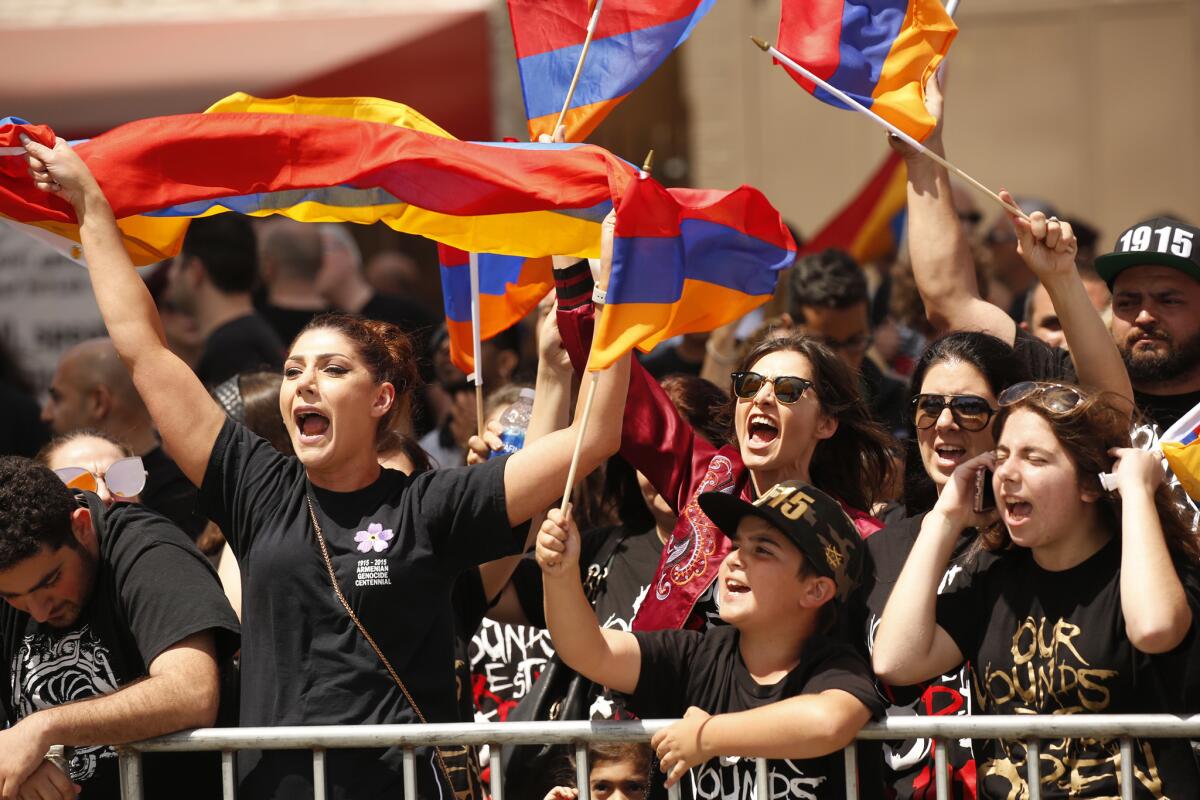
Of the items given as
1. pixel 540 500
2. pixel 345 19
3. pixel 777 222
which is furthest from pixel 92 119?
pixel 540 500

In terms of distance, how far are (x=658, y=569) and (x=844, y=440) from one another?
639mm

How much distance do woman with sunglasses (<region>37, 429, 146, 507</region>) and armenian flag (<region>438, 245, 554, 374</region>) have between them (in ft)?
3.37

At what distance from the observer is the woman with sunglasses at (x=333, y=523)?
3.96 meters

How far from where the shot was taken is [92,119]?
1038 cm

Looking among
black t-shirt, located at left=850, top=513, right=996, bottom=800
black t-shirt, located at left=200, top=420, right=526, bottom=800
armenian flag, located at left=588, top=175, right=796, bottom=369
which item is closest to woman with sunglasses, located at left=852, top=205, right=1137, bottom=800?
black t-shirt, located at left=850, top=513, right=996, bottom=800

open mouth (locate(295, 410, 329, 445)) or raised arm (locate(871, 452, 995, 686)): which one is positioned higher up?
open mouth (locate(295, 410, 329, 445))

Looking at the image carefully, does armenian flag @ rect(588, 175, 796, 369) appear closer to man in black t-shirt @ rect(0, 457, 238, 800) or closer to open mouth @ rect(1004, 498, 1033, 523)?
open mouth @ rect(1004, 498, 1033, 523)

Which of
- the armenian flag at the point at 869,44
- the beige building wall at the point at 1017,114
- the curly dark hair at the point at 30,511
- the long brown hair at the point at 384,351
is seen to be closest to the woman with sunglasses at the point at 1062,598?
the long brown hair at the point at 384,351

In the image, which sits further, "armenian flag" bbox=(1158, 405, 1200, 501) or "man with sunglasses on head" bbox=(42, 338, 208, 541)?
"man with sunglasses on head" bbox=(42, 338, 208, 541)

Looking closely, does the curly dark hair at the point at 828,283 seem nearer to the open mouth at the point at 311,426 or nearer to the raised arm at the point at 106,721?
the open mouth at the point at 311,426

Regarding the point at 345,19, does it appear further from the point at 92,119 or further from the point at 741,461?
the point at 741,461

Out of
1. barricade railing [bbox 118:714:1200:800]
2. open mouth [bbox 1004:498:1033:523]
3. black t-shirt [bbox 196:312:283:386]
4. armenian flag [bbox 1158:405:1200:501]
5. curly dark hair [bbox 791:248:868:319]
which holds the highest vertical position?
curly dark hair [bbox 791:248:868:319]

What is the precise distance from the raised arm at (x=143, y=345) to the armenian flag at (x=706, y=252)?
1088mm

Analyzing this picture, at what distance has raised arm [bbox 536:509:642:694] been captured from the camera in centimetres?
381
